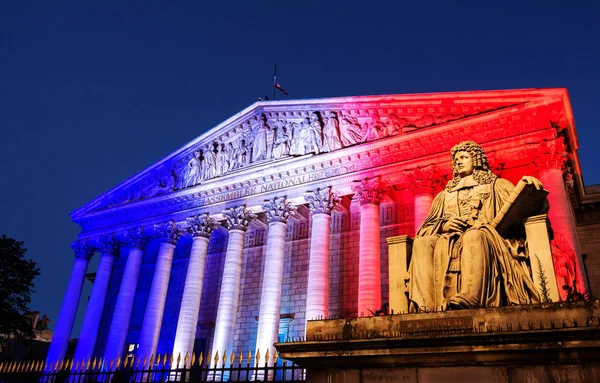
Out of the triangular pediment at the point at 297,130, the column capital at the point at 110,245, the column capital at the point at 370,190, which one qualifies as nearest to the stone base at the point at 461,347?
the column capital at the point at 370,190

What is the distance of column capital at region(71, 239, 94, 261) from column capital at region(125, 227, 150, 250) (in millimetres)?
3567

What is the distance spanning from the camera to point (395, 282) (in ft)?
22.8

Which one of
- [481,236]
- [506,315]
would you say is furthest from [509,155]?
[506,315]

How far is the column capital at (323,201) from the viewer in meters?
20.8

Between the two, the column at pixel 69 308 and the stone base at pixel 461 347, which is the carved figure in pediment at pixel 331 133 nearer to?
the stone base at pixel 461 347

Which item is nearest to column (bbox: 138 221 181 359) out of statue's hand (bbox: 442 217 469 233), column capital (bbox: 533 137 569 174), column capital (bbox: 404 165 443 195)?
column capital (bbox: 404 165 443 195)

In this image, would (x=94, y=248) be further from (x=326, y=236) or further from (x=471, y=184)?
(x=471, y=184)

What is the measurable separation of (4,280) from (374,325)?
28.4 m

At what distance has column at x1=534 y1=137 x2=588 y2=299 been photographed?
1455 cm

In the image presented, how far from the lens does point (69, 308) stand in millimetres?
26812

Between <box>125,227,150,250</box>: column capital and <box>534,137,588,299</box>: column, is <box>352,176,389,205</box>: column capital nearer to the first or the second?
<box>534,137,588,299</box>: column

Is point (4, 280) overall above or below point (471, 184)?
above

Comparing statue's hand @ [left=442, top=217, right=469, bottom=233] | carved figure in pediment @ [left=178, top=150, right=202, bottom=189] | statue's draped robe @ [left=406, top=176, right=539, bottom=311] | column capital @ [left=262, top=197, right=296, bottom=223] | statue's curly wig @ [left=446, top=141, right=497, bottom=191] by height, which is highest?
carved figure in pediment @ [left=178, top=150, right=202, bottom=189]

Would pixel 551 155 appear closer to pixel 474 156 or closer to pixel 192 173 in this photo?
pixel 474 156
